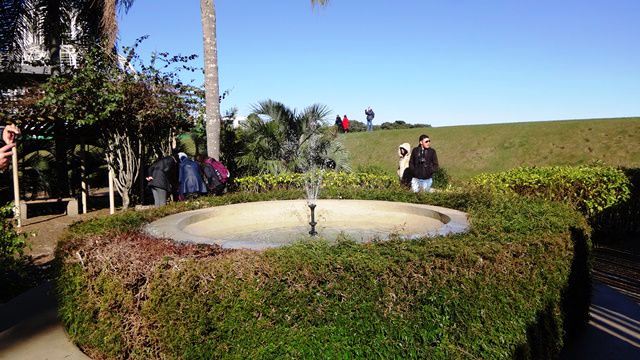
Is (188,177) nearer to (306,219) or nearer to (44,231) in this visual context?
(306,219)

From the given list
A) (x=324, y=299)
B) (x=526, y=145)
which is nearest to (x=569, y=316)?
(x=324, y=299)

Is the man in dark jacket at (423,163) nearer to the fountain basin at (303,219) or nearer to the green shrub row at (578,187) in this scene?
the green shrub row at (578,187)

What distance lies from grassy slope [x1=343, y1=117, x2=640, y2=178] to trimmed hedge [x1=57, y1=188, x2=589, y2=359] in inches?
749

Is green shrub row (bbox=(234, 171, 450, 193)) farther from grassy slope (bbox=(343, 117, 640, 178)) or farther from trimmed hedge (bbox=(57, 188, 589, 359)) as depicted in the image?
grassy slope (bbox=(343, 117, 640, 178))

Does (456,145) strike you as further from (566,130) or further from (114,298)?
(114,298)

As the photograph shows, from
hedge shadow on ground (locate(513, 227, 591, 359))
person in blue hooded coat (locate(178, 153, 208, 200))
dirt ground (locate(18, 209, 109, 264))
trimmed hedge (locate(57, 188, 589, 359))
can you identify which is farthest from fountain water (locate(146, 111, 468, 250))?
dirt ground (locate(18, 209, 109, 264))

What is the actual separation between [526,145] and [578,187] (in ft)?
55.2

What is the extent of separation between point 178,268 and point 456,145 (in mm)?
27006

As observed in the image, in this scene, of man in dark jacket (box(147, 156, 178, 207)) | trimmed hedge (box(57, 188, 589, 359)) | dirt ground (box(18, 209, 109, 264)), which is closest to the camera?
trimmed hedge (box(57, 188, 589, 359))

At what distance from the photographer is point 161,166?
31.2 ft

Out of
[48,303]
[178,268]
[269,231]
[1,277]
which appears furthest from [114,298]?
[1,277]

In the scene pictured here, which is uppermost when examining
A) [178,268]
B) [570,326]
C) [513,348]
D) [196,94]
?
[196,94]

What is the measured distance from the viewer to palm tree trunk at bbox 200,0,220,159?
10.0 m

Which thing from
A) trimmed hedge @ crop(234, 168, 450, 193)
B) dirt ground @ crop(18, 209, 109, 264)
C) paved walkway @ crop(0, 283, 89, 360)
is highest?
trimmed hedge @ crop(234, 168, 450, 193)
